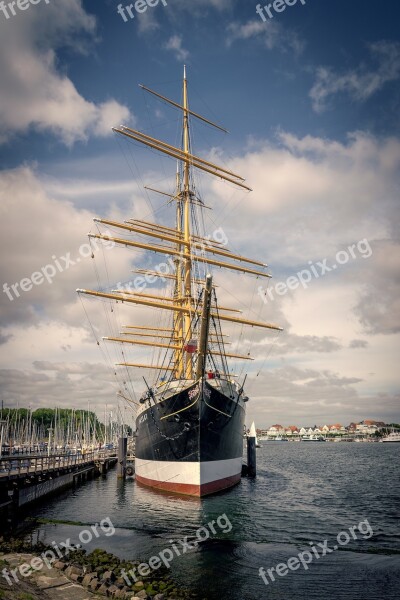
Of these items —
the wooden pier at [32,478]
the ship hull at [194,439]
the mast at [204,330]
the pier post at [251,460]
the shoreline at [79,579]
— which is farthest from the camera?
the pier post at [251,460]

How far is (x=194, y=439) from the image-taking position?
23844 mm

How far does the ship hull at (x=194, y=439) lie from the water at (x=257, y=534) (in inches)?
41.6

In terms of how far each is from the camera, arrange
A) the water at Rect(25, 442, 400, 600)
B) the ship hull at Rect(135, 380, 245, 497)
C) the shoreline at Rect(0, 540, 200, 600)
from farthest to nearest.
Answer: the ship hull at Rect(135, 380, 245, 497), the water at Rect(25, 442, 400, 600), the shoreline at Rect(0, 540, 200, 600)

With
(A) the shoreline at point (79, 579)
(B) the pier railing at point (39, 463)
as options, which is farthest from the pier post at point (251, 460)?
(A) the shoreline at point (79, 579)

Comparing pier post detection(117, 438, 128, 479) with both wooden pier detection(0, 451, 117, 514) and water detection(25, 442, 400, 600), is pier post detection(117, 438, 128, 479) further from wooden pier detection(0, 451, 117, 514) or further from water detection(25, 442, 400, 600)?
water detection(25, 442, 400, 600)

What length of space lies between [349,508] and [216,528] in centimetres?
988

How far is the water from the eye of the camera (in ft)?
39.5

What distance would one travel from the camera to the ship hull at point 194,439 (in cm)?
2386

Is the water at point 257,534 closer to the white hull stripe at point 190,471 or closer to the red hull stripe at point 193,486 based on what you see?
the red hull stripe at point 193,486

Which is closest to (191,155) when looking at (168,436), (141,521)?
(168,436)

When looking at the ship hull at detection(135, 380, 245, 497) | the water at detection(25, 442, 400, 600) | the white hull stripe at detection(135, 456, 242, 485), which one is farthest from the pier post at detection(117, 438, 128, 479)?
the ship hull at detection(135, 380, 245, 497)

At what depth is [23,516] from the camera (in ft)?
69.3

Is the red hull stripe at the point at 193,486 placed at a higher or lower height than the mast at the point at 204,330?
lower

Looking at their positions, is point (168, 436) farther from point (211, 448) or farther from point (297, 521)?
point (297, 521)
